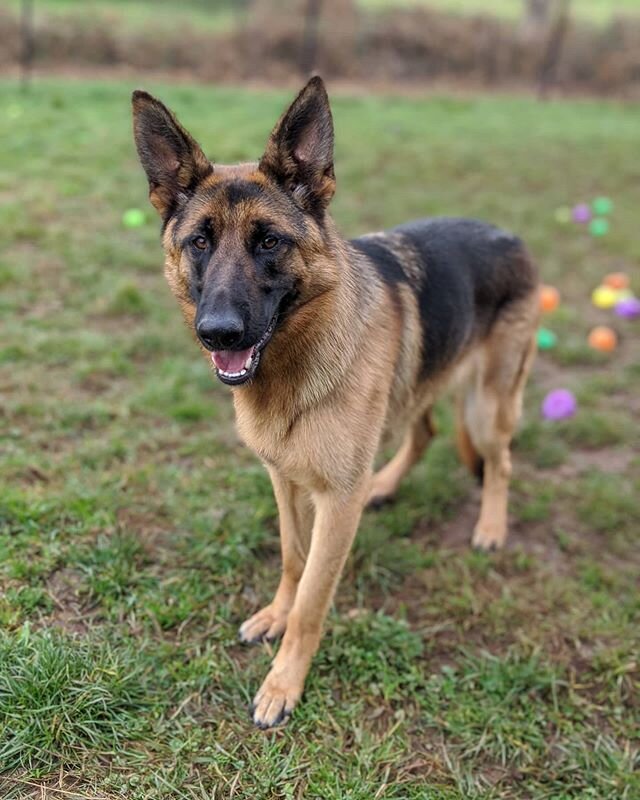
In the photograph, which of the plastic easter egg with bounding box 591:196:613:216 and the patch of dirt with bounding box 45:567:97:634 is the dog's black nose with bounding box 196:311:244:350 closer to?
the patch of dirt with bounding box 45:567:97:634

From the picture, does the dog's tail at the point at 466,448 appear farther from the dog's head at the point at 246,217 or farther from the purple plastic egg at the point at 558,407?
the dog's head at the point at 246,217

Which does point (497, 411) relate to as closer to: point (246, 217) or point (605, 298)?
point (246, 217)

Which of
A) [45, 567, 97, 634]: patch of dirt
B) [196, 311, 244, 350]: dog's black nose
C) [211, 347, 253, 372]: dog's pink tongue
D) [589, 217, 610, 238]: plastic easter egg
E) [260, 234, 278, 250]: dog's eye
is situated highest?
[260, 234, 278, 250]: dog's eye

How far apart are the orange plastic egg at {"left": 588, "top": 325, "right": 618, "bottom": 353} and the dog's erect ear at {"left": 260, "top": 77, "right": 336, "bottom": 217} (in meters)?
3.82

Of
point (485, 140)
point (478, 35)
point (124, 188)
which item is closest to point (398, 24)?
point (478, 35)

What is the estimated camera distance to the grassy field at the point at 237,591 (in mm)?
2584

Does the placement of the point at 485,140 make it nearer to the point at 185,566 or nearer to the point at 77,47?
→ the point at 77,47

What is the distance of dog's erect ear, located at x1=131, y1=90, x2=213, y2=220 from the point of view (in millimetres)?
2676

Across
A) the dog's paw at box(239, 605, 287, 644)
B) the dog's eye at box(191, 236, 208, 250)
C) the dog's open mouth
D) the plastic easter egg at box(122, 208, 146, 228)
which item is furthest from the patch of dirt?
the plastic easter egg at box(122, 208, 146, 228)

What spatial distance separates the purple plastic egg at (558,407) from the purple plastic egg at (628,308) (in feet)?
6.12

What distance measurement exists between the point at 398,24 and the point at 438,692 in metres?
17.0

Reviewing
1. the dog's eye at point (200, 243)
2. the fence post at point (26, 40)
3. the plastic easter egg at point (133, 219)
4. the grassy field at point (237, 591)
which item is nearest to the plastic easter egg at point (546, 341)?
the grassy field at point (237, 591)

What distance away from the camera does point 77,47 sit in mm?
14117

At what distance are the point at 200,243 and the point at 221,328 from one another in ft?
1.64
